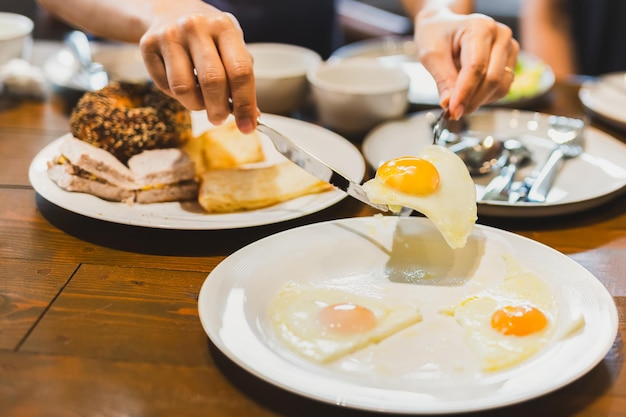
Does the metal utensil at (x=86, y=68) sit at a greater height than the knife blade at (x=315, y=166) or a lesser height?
lesser

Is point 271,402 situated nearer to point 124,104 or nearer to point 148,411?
point 148,411

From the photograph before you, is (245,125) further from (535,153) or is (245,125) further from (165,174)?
(535,153)

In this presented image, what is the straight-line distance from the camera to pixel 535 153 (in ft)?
6.44

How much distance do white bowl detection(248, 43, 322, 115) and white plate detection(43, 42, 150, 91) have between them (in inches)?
16.9

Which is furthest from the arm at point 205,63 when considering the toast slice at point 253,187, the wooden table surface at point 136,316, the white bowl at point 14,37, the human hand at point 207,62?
the white bowl at point 14,37

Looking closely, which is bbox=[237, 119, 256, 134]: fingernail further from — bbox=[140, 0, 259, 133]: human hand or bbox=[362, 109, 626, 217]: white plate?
bbox=[362, 109, 626, 217]: white plate

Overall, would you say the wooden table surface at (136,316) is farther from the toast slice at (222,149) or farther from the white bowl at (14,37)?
the white bowl at (14,37)

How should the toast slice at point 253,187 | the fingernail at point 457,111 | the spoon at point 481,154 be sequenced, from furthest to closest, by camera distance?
the spoon at point 481,154, the fingernail at point 457,111, the toast slice at point 253,187

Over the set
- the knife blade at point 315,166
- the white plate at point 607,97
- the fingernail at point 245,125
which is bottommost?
the white plate at point 607,97

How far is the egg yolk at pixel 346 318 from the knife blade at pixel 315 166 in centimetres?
31

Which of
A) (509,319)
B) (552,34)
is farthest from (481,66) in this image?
(552,34)

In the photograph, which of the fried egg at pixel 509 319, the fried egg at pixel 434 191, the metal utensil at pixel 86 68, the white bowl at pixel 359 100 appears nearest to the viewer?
the fried egg at pixel 509 319

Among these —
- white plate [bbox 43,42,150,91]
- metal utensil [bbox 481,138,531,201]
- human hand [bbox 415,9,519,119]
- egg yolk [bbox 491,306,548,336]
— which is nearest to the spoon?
metal utensil [bbox 481,138,531,201]

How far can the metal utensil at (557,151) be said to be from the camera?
5.44 ft
